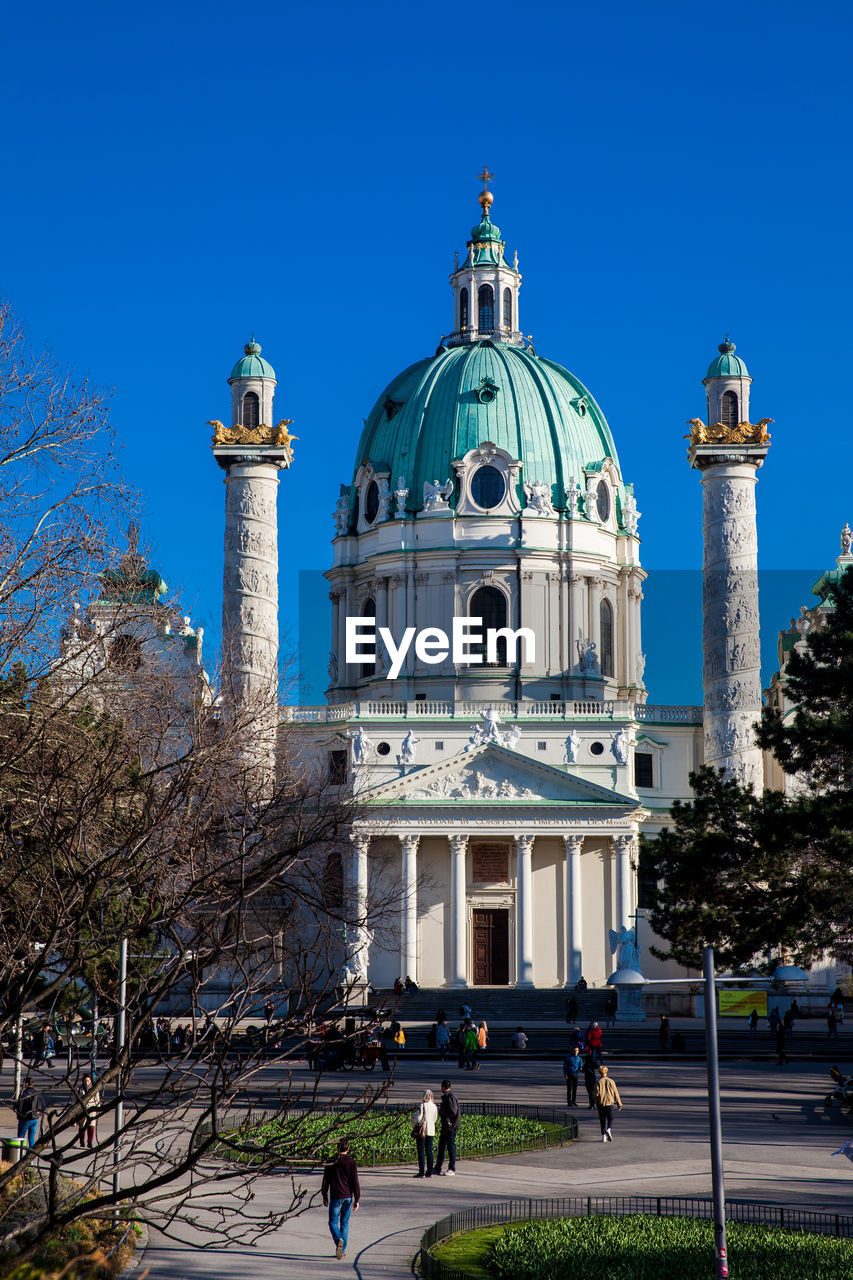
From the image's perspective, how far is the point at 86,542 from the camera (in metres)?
→ 21.2

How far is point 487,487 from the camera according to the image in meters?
82.5

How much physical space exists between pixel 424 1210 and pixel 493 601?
58.7 m

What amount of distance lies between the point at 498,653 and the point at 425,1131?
55.2 meters

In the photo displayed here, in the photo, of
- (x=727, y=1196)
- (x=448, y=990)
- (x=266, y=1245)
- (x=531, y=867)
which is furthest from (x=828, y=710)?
(x=531, y=867)

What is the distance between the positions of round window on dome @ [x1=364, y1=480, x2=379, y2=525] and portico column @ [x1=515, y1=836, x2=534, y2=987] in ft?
69.1

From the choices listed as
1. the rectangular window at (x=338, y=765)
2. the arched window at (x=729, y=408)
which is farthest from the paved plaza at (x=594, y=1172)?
the arched window at (x=729, y=408)

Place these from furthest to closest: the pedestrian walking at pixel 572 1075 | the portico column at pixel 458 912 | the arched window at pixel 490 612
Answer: the arched window at pixel 490 612 → the portico column at pixel 458 912 → the pedestrian walking at pixel 572 1075

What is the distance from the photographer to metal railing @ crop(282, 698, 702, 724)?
73.9 m

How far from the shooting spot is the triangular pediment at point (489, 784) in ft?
233

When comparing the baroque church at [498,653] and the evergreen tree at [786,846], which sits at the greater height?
the baroque church at [498,653]

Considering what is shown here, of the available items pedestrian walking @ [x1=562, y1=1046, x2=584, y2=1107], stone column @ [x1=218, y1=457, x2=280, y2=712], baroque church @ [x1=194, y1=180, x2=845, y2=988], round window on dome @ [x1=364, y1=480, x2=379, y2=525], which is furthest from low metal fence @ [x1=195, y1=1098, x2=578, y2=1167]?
round window on dome @ [x1=364, y1=480, x2=379, y2=525]

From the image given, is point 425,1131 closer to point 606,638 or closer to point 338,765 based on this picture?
point 338,765

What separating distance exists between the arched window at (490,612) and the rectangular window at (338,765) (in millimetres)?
9189

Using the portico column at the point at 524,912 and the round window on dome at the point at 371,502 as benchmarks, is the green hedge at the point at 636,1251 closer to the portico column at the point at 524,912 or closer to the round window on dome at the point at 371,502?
the portico column at the point at 524,912
